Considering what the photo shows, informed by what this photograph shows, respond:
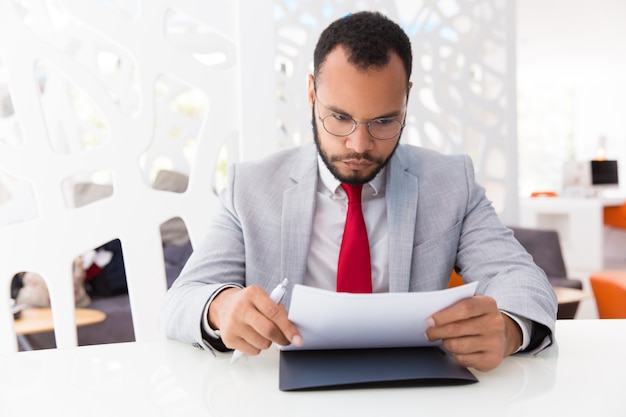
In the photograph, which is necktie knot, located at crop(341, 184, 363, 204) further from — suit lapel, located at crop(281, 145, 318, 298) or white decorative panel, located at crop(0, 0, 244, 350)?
white decorative panel, located at crop(0, 0, 244, 350)

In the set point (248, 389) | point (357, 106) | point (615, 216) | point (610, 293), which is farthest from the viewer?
point (615, 216)

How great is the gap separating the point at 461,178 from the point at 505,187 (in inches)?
96.4

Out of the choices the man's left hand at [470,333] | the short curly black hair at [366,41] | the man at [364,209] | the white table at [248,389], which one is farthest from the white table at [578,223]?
the man's left hand at [470,333]

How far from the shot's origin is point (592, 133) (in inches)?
489

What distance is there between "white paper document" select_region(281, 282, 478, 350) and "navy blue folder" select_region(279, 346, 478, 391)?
0.03 meters

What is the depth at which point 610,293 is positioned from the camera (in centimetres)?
309

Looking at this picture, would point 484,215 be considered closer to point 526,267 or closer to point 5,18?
point 526,267

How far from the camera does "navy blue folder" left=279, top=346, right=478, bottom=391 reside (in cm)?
89

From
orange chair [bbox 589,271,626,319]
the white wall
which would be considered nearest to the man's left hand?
orange chair [bbox 589,271,626,319]

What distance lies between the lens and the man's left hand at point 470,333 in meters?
0.96

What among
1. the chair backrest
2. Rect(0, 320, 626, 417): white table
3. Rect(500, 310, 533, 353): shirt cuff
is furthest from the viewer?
the chair backrest

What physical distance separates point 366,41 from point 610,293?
2356mm

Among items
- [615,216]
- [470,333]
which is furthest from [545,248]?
[615,216]

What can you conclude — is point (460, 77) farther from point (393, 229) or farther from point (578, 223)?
point (578, 223)
